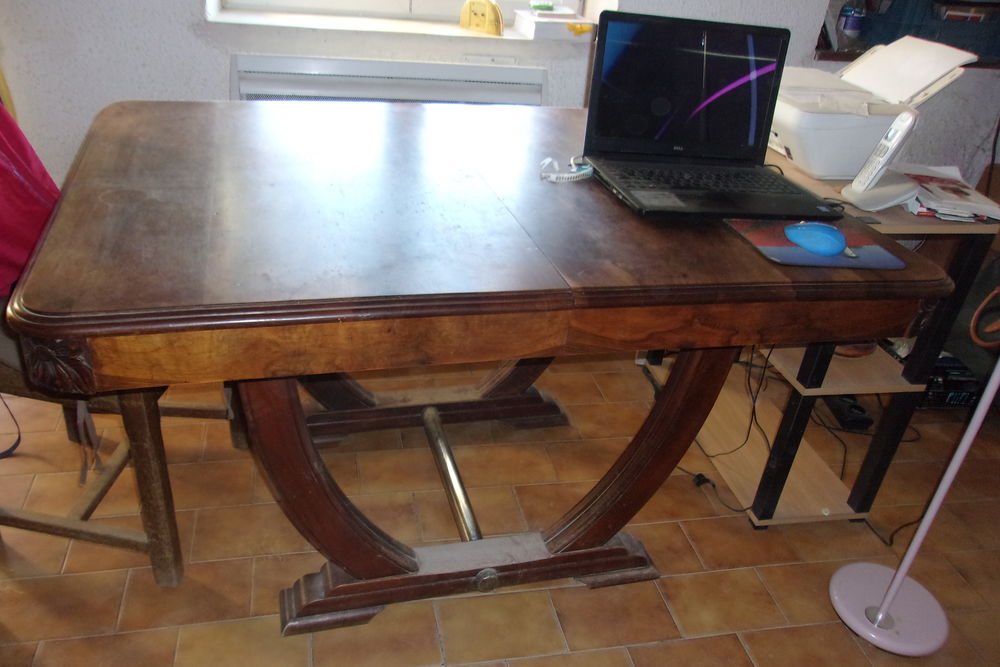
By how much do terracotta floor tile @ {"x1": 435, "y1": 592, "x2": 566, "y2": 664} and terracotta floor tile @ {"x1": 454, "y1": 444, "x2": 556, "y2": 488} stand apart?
0.37 m

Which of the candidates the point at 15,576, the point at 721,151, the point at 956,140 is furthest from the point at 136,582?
the point at 956,140

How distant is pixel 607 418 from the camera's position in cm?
229

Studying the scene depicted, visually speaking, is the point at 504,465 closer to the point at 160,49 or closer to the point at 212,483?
the point at 212,483

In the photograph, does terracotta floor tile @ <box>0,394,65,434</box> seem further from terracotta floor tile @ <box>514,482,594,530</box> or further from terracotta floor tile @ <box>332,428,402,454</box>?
terracotta floor tile @ <box>514,482,594,530</box>

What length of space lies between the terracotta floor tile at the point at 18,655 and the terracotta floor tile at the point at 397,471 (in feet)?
2.43

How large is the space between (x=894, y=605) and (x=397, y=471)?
1.19 m

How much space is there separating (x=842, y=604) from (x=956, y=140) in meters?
1.88

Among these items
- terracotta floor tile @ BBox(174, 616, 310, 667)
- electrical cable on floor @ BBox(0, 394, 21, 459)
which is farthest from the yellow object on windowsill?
terracotta floor tile @ BBox(174, 616, 310, 667)

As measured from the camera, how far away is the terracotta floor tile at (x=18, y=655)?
144cm

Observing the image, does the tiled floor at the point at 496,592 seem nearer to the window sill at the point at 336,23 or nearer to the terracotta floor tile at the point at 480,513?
the terracotta floor tile at the point at 480,513

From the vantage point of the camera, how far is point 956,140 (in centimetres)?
281

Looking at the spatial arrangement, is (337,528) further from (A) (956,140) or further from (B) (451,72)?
(A) (956,140)

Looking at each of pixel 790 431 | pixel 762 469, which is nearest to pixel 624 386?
pixel 762 469

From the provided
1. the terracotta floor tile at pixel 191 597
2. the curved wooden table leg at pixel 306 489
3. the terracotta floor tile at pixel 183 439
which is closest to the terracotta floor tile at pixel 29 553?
the terracotta floor tile at pixel 191 597
